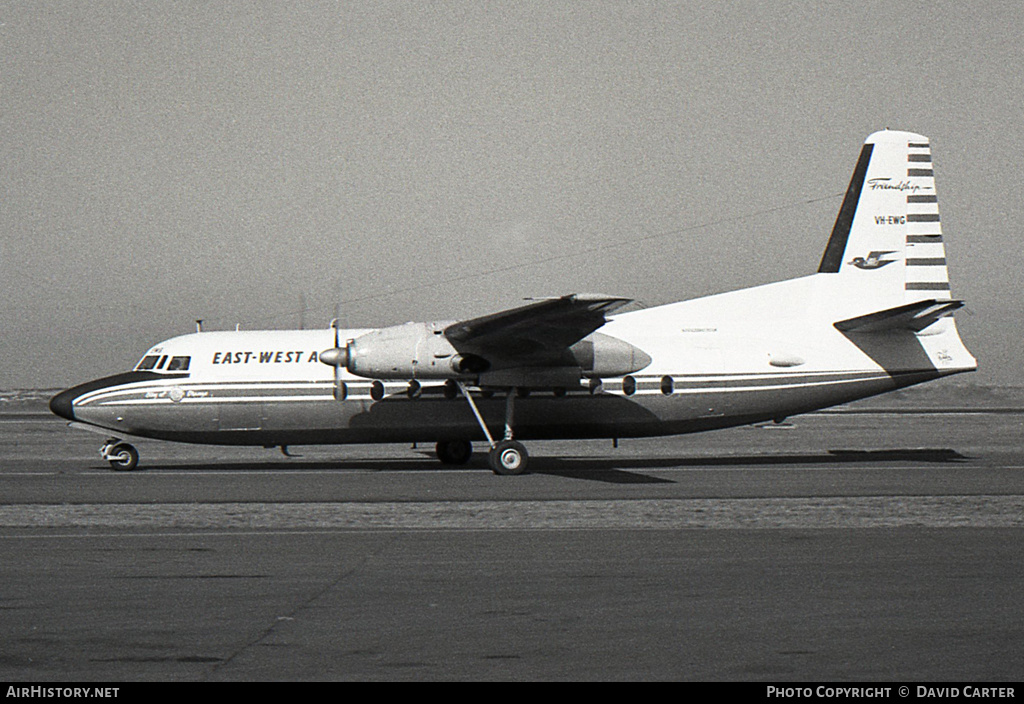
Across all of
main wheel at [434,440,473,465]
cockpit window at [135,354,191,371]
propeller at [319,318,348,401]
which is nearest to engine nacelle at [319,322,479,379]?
propeller at [319,318,348,401]

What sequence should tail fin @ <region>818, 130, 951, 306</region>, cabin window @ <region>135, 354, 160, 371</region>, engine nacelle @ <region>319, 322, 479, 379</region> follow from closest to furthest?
1. engine nacelle @ <region>319, 322, 479, 379</region>
2. cabin window @ <region>135, 354, 160, 371</region>
3. tail fin @ <region>818, 130, 951, 306</region>

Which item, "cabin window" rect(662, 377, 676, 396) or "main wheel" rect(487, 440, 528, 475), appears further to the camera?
"cabin window" rect(662, 377, 676, 396)

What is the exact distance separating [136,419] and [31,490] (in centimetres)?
451

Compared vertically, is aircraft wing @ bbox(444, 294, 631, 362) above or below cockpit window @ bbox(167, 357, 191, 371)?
above

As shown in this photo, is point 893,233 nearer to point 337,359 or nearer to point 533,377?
point 533,377

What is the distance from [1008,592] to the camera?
377 inches

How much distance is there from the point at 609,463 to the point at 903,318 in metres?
7.84

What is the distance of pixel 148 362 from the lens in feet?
81.2

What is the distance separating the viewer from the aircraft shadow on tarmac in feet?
80.0

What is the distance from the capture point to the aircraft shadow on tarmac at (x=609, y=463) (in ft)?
80.0

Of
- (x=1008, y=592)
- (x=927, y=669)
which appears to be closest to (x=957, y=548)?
(x=1008, y=592)

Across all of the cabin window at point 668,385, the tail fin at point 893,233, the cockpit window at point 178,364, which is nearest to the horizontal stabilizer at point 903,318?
the tail fin at point 893,233

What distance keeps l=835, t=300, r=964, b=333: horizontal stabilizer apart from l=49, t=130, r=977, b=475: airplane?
5 centimetres

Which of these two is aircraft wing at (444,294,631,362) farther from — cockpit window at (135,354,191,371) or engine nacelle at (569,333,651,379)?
cockpit window at (135,354,191,371)
